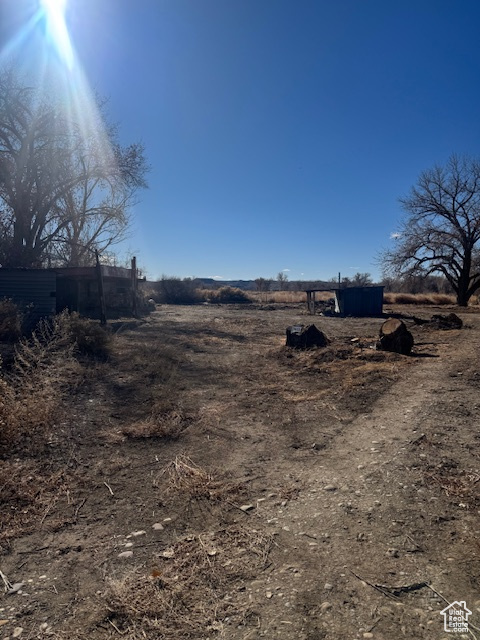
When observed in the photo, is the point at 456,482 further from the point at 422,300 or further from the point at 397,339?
the point at 422,300

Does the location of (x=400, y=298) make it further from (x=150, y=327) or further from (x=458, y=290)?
(x=150, y=327)

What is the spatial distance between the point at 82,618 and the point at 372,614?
1.62m

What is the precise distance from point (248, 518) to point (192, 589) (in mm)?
889

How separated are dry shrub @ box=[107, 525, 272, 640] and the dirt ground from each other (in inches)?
0.4

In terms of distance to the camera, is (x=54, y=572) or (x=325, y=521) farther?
(x=325, y=521)

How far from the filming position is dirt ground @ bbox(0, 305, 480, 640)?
7.40 ft

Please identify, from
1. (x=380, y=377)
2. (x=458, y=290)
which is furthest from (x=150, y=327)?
(x=458, y=290)

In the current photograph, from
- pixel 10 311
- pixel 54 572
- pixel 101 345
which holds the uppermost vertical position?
pixel 10 311

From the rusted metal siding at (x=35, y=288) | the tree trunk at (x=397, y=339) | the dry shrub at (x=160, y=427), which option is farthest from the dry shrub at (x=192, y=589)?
the rusted metal siding at (x=35, y=288)

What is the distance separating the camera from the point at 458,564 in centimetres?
259

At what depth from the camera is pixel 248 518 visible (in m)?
3.27

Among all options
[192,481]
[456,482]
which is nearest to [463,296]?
[456,482]

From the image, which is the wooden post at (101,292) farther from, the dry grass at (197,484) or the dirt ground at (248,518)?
the dry grass at (197,484)

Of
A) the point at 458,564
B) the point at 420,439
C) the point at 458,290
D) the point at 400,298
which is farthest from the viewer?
the point at 400,298
